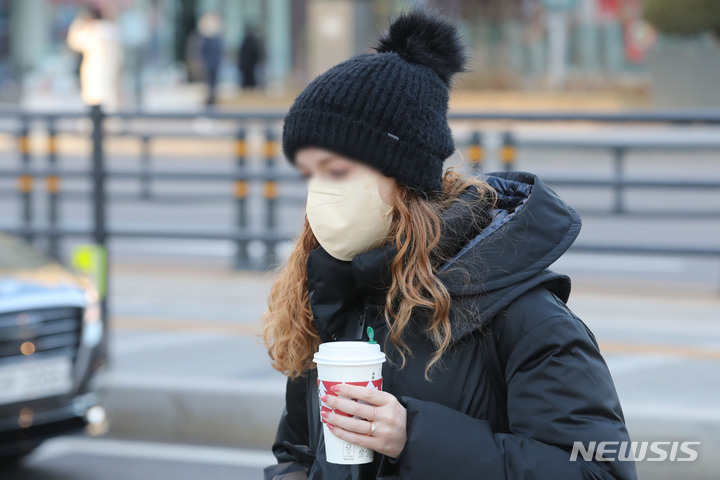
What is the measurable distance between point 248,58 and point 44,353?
74.4 feet

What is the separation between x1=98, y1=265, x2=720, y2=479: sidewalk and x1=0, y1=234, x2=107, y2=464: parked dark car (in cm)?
31

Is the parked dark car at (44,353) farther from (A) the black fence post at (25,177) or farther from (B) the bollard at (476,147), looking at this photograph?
(A) the black fence post at (25,177)

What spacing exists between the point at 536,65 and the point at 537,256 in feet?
95.1

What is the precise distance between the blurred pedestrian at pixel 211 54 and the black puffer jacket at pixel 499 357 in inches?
890

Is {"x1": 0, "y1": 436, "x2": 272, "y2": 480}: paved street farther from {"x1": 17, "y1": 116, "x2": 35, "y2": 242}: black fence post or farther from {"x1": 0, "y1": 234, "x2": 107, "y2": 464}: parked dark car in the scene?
{"x1": 17, "y1": 116, "x2": 35, "y2": 242}: black fence post

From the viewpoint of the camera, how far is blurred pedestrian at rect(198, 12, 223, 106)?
2423 cm

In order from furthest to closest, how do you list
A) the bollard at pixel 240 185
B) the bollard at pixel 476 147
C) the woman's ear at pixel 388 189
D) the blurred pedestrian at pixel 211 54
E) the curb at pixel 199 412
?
the blurred pedestrian at pixel 211 54 → the bollard at pixel 240 185 → the bollard at pixel 476 147 → the curb at pixel 199 412 → the woman's ear at pixel 388 189

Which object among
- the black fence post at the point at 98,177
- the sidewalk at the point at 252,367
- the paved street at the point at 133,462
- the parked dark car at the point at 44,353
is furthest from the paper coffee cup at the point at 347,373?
the black fence post at the point at 98,177

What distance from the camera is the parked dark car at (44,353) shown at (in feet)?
16.2

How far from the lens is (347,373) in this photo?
1765 mm

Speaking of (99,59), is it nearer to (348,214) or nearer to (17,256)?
(17,256)

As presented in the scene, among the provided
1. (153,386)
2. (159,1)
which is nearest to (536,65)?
(159,1)

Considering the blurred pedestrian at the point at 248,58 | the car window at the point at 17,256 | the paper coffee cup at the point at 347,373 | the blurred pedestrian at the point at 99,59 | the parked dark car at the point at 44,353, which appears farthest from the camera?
the blurred pedestrian at the point at 248,58

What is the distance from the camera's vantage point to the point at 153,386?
6094mm
